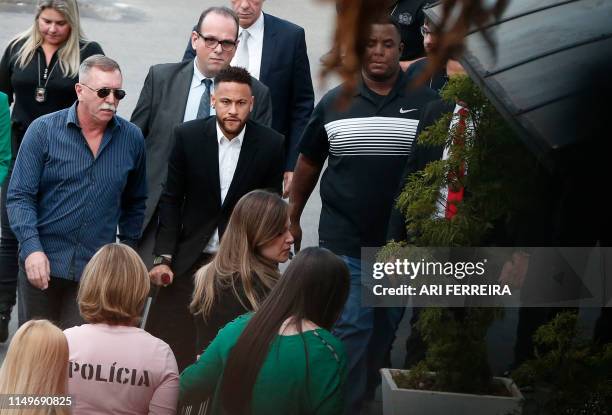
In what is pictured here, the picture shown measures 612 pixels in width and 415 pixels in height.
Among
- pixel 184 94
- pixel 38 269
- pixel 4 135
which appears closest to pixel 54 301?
pixel 38 269

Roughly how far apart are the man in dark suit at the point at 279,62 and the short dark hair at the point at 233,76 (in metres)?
1.27

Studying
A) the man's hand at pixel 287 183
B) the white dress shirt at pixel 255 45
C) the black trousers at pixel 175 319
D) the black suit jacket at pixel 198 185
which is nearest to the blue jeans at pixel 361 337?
the black suit jacket at pixel 198 185

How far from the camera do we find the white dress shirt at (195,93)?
22.4 feet

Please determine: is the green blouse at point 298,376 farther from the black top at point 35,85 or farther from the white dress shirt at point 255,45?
the white dress shirt at point 255,45

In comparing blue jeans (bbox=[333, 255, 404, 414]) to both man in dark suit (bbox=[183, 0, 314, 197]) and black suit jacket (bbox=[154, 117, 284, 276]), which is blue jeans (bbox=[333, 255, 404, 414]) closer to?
black suit jacket (bbox=[154, 117, 284, 276])

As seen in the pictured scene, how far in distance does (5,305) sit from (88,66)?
73.0 inches

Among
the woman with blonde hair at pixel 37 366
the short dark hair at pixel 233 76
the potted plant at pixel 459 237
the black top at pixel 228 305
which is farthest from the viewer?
the short dark hair at pixel 233 76

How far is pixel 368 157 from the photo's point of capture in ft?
21.2

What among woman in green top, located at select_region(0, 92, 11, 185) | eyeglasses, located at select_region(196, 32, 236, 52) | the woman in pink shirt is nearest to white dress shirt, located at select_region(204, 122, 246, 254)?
eyeglasses, located at select_region(196, 32, 236, 52)

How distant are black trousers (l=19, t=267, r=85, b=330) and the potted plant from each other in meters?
1.52

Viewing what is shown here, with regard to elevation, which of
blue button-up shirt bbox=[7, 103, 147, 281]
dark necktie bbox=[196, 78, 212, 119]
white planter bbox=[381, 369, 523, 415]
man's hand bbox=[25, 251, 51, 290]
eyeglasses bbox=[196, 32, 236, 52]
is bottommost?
white planter bbox=[381, 369, 523, 415]

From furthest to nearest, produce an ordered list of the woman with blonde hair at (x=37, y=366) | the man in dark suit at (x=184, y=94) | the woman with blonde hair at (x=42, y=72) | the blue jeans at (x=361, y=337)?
1. the woman with blonde hair at (x=42, y=72)
2. the man in dark suit at (x=184, y=94)
3. the blue jeans at (x=361, y=337)
4. the woman with blonde hair at (x=37, y=366)

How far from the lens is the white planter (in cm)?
483

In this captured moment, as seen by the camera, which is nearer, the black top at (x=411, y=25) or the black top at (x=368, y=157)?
the black top at (x=368, y=157)
